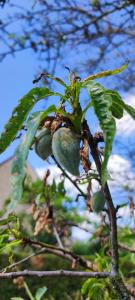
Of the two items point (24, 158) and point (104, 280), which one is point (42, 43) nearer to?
point (104, 280)

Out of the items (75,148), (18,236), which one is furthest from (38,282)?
(75,148)

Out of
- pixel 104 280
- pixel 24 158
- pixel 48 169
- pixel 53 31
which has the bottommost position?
pixel 104 280

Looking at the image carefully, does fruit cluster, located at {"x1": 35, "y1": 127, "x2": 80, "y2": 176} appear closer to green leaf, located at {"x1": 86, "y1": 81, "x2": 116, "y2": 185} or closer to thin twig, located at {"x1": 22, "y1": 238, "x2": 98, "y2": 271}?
green leaf, located at {"x1": 86, "y1": 81, "x2": 116, "y2": 185}

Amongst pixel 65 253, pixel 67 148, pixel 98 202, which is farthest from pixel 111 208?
pixel 65 253

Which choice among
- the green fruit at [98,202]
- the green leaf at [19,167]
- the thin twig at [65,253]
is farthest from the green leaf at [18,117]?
the thin twig at [65,253]

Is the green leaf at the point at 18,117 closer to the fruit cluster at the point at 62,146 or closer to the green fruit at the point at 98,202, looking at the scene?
the fruit cluster at the point at 62,146

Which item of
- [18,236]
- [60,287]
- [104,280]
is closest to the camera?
[104,280]
